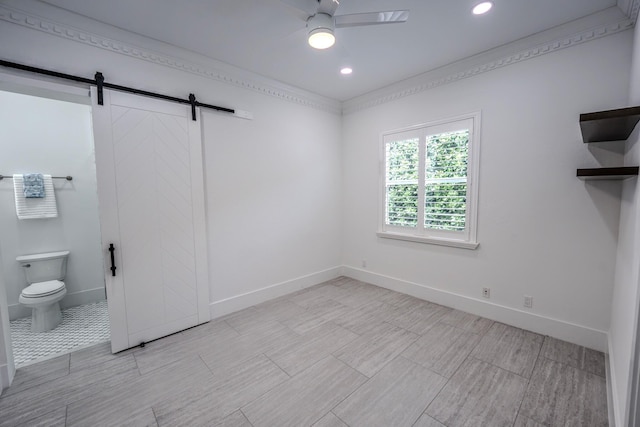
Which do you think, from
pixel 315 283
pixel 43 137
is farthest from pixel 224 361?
pixel 43 137

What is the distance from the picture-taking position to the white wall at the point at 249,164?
2.19m

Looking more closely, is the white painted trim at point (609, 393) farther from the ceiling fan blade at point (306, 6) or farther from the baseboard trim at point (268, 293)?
the ceiling fan blade at point (306, 6)

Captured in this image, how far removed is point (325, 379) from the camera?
6.62 feet

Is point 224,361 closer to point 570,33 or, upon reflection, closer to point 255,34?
point 255,34

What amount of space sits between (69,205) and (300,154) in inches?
121

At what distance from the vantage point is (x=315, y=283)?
4.11m

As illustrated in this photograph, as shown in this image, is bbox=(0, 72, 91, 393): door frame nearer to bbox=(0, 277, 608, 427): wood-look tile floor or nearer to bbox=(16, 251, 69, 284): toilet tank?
bbox=(0, 277, 608, 427): wood-look tile floor

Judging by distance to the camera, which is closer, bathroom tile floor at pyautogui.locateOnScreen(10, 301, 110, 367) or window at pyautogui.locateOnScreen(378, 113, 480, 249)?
bathroom tile floor at pyautogui.locateOnScreen(10, 301, 110, 367)

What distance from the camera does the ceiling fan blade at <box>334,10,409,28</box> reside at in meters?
A: 1.76

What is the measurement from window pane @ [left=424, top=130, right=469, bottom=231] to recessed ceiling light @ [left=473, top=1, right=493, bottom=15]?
1179 mm

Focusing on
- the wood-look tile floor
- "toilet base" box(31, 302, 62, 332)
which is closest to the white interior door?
the wood-look tile floor

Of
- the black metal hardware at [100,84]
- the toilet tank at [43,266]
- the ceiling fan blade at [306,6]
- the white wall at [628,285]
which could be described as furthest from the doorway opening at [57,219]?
the white wall at [628,285]

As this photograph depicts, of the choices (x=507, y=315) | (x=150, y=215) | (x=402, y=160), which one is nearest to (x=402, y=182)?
(x=402, y=160)

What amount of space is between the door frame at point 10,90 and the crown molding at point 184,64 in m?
0.40
